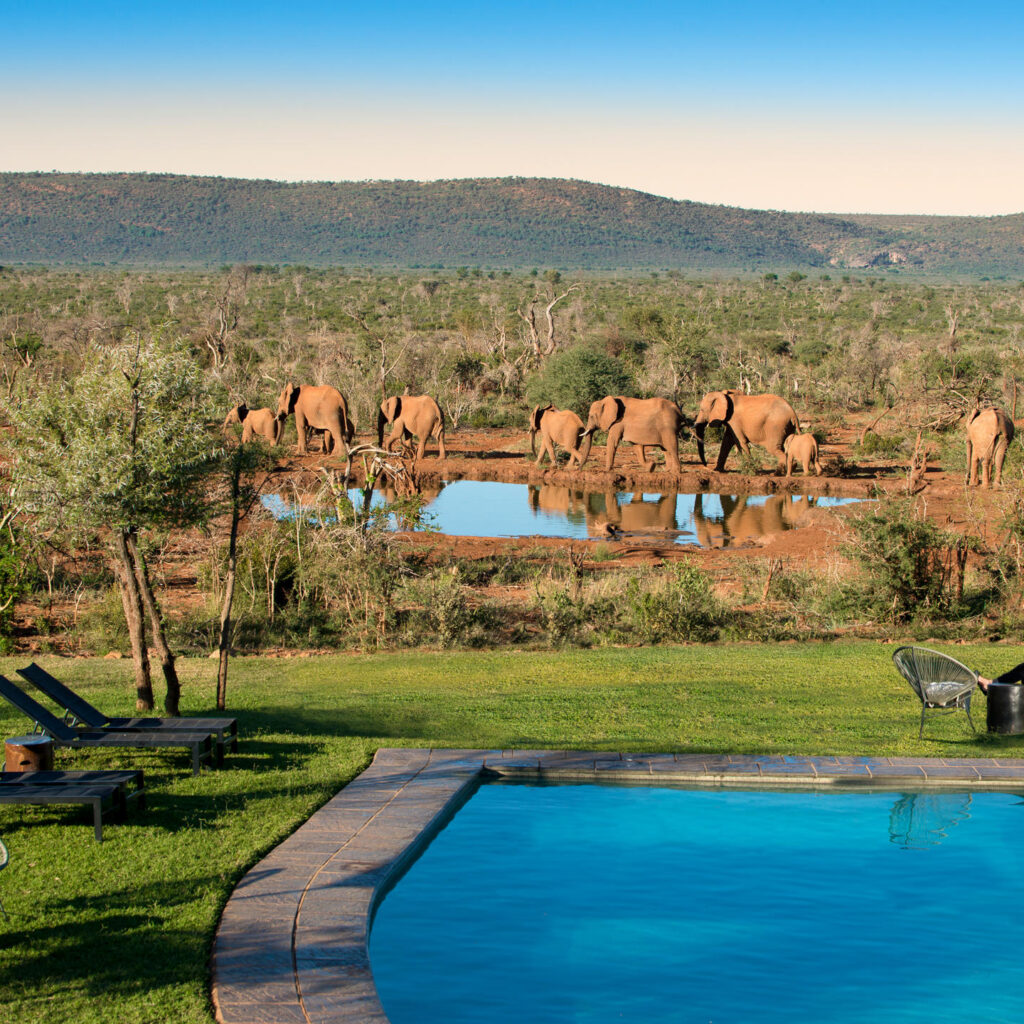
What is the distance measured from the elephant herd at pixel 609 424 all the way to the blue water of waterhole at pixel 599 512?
1.36m

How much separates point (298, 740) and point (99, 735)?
1.68 m

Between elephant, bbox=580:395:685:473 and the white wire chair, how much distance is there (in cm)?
1873

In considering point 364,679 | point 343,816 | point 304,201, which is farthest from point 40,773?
point 304,201

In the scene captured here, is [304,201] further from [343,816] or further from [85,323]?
[343,816]

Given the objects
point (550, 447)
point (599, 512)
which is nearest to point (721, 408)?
point (550, 447)

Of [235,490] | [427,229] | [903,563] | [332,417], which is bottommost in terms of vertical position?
[903,563]

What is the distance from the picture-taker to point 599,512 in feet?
81.7

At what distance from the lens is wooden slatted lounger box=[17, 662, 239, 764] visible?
320 inches

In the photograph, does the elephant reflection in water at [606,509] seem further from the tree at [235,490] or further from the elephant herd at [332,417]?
the tree at [235,490]

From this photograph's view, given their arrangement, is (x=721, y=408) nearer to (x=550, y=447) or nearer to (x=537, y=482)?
(x=550, y=447)

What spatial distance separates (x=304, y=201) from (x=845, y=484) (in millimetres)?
125051

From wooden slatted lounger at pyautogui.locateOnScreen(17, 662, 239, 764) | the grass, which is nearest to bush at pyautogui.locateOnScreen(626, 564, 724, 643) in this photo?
the grass

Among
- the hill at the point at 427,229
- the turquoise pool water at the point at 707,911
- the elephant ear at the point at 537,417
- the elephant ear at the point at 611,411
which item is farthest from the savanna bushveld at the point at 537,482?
the hill at the point at 427,229

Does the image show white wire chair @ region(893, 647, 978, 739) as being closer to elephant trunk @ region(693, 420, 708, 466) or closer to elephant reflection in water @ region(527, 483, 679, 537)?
elephant reflection in water @ region(527, 483, 679, 537)
